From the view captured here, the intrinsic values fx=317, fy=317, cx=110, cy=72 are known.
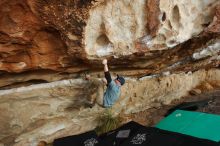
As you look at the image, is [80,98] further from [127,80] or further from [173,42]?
[173,42]

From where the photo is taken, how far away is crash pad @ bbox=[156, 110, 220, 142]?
4.50 metres

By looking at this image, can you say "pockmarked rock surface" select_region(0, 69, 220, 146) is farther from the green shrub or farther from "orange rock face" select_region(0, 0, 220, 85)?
"orange rock face" select_region(0, 0, 220, 85)

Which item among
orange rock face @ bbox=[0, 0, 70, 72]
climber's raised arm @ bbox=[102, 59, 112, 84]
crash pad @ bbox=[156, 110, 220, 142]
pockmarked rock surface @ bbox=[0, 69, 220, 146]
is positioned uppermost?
orange rock face @ bbox=[0, 0, 70, 72]

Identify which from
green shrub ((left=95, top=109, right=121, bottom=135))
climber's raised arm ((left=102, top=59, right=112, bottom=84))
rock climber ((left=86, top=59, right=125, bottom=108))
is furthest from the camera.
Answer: green shrub ((left=95, top=109, right=121, bottom=135))

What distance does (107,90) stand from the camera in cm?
497

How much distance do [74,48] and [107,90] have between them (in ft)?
3.16

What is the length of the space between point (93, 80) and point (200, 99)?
9.86 ft

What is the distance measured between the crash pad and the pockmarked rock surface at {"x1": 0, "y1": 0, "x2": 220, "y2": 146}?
114 cm

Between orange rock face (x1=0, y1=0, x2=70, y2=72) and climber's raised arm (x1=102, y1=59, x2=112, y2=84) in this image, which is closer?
orange rock face (x1=0, y1=0, x2=70, y2=72)

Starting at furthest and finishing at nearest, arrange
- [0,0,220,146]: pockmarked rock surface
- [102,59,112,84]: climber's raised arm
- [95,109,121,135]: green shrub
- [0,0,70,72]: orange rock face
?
[95,109,121,135]: green shrub
[102,59,112,84]: climber's raised arm
[0,0,220,146]: pockmarked rock surface
[0,0,70,72]: orange rock face

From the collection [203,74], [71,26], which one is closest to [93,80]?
[71,26]

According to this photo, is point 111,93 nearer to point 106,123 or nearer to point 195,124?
point 106,123

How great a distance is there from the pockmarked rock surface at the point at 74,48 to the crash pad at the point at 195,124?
1.14 metres

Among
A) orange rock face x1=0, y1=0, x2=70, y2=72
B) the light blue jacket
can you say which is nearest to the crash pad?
the light blue jacket
